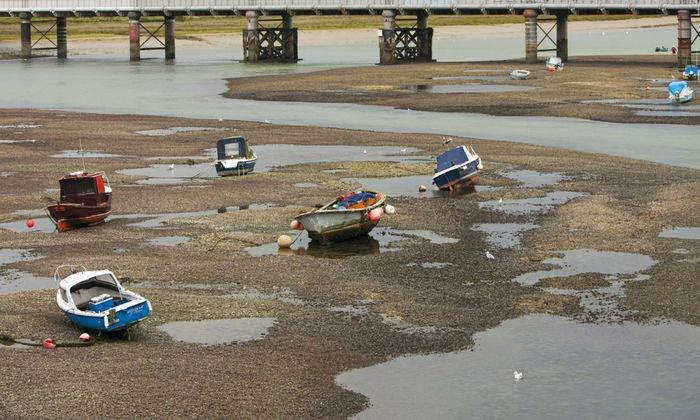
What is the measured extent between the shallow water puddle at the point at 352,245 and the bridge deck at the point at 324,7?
176ft

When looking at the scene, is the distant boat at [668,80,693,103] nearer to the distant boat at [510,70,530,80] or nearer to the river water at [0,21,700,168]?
the river water at [0,21,700,168]

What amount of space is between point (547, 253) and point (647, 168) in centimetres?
1447

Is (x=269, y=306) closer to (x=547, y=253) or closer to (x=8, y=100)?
(x=547, y=253)

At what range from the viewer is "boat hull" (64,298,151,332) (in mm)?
23797

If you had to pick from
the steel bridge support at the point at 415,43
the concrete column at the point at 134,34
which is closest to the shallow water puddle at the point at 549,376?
the steel bridge support at the point at 415,43

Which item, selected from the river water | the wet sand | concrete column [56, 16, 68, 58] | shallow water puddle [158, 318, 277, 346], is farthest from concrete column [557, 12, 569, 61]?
shallow water puddle [158, 318, 277, 346]

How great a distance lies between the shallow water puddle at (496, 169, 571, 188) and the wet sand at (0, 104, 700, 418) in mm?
461

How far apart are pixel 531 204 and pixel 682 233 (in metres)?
5.75

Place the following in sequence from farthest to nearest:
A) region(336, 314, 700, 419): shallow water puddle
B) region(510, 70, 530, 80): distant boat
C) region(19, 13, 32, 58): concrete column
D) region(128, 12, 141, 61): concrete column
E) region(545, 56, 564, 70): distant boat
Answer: region(19, 13, 32, 58): concrete column < region(128, 12, 141, 61): concrete column < region(545, 56, 564, 70): distant boat < region(510, 70, 530, 80): distant boat < region(336, 314, 700, 419): shallow water puddle

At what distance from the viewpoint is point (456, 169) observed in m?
40.1

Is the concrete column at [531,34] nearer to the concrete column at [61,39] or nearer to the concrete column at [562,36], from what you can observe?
the concrete column at [562,36]

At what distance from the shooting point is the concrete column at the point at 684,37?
270ft

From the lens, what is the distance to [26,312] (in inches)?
1020

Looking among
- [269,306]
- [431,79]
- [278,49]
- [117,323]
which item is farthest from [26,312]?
[278,49]
